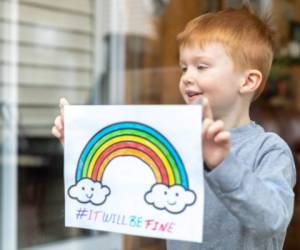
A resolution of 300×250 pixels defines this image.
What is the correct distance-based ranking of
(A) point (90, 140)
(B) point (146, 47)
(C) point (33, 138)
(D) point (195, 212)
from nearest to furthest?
1. (D) point (195, 212)
2. (A) point (90, 140)
3. (C) point (33, 138)
4. (B) point (146, 47)

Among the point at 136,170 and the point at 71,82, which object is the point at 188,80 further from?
the point at 71,82

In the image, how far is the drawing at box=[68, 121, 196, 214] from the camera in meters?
0.81

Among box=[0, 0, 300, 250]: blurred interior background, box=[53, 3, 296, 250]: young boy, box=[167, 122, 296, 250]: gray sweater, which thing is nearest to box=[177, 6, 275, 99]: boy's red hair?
box=[53, 3, 296, 250]: young boy

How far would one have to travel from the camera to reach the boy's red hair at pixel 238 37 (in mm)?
905

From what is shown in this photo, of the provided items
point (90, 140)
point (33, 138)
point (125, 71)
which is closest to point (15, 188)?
point (33, 138)

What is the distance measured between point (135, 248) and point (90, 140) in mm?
1867

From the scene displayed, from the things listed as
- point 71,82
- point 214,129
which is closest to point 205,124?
point 214,129

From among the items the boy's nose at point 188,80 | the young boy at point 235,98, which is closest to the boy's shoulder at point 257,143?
the young boy at point 235,98

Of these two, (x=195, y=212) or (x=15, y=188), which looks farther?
(x=15, y=188)

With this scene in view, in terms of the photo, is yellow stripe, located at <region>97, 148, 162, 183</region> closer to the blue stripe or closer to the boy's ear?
the blue stripe

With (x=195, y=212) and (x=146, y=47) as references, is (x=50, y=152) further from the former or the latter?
(x=195, y=212)

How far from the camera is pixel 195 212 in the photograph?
0.80m

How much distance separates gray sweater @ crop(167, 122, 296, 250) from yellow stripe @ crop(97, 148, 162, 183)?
3.0 inches

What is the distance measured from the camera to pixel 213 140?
2.53 feet
